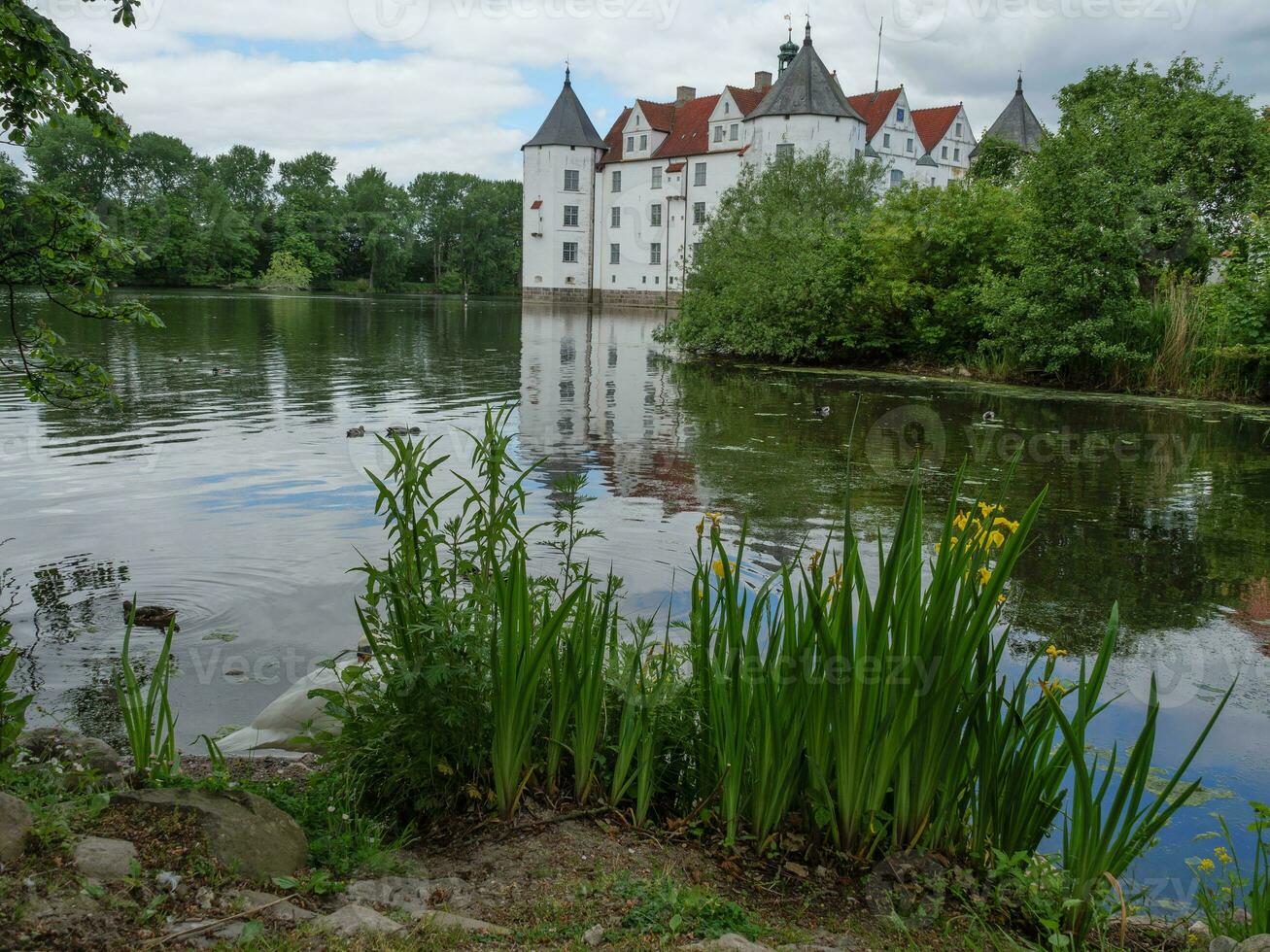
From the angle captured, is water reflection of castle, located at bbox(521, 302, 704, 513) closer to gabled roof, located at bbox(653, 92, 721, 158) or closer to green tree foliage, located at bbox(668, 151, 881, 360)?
green tree foliage, located at bbox(668, 151, 881, 360)

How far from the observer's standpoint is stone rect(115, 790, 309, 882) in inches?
99.8

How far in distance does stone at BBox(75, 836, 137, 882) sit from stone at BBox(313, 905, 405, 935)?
444 mm

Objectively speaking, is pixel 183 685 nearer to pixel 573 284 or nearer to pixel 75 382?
pixel 75 382

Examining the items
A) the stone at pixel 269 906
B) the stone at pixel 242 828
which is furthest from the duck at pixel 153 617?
the stone at pixel 269 906

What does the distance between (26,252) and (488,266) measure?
320 ft

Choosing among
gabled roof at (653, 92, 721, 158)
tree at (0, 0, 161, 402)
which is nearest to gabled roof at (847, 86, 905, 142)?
gabled roof at (653, 92, 721, 158)

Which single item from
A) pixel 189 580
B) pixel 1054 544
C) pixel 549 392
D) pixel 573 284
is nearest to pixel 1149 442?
pixel 1054 544

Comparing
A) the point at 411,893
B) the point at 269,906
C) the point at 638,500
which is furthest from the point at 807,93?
the point at 269,906

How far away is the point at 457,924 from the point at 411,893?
0.36m

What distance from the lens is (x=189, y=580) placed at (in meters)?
6.61

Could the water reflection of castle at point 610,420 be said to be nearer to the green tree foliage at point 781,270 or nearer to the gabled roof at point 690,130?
the green tree foliage at point 781,270

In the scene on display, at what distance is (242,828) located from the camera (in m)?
2.60

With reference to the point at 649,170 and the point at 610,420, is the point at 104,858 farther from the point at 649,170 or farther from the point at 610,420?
the point at 649,170

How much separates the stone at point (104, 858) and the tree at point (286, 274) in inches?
3268
